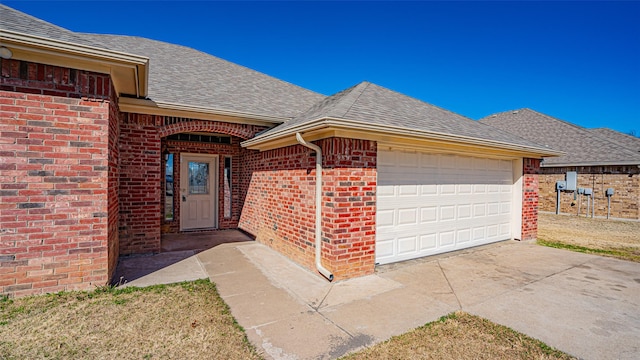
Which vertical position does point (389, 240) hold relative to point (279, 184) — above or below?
below

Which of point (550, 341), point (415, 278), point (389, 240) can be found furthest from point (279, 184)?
point (550, 341)

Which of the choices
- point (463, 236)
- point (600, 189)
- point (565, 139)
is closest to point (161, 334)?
point (463, 236)

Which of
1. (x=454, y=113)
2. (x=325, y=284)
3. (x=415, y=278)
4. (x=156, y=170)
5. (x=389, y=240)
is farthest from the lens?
(x=454, y=113)

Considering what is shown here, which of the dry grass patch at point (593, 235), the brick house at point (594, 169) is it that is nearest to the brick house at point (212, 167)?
the dry grass patch at point (593, 235)

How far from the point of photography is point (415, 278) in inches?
196

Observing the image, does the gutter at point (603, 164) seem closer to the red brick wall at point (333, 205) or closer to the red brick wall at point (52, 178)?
the red brick wall at point (333, 205)

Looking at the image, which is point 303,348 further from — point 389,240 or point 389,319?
point 389,240

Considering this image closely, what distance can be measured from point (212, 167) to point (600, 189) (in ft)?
54.9

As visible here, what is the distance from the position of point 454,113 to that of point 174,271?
7802 millimetres

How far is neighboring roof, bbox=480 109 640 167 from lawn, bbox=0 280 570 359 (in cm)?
1215

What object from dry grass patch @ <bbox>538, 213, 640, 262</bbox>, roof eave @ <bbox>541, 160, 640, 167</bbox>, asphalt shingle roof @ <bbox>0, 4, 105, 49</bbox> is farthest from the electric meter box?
asphalt shingle roof @ <bbox>0, 4, 105, 49</bbox>

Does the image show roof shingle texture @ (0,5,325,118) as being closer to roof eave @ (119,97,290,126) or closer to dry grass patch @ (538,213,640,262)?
roof eave @ (119,97,290,126)

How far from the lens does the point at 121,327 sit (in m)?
3.25

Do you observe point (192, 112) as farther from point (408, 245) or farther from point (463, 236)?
point (463, 236)
